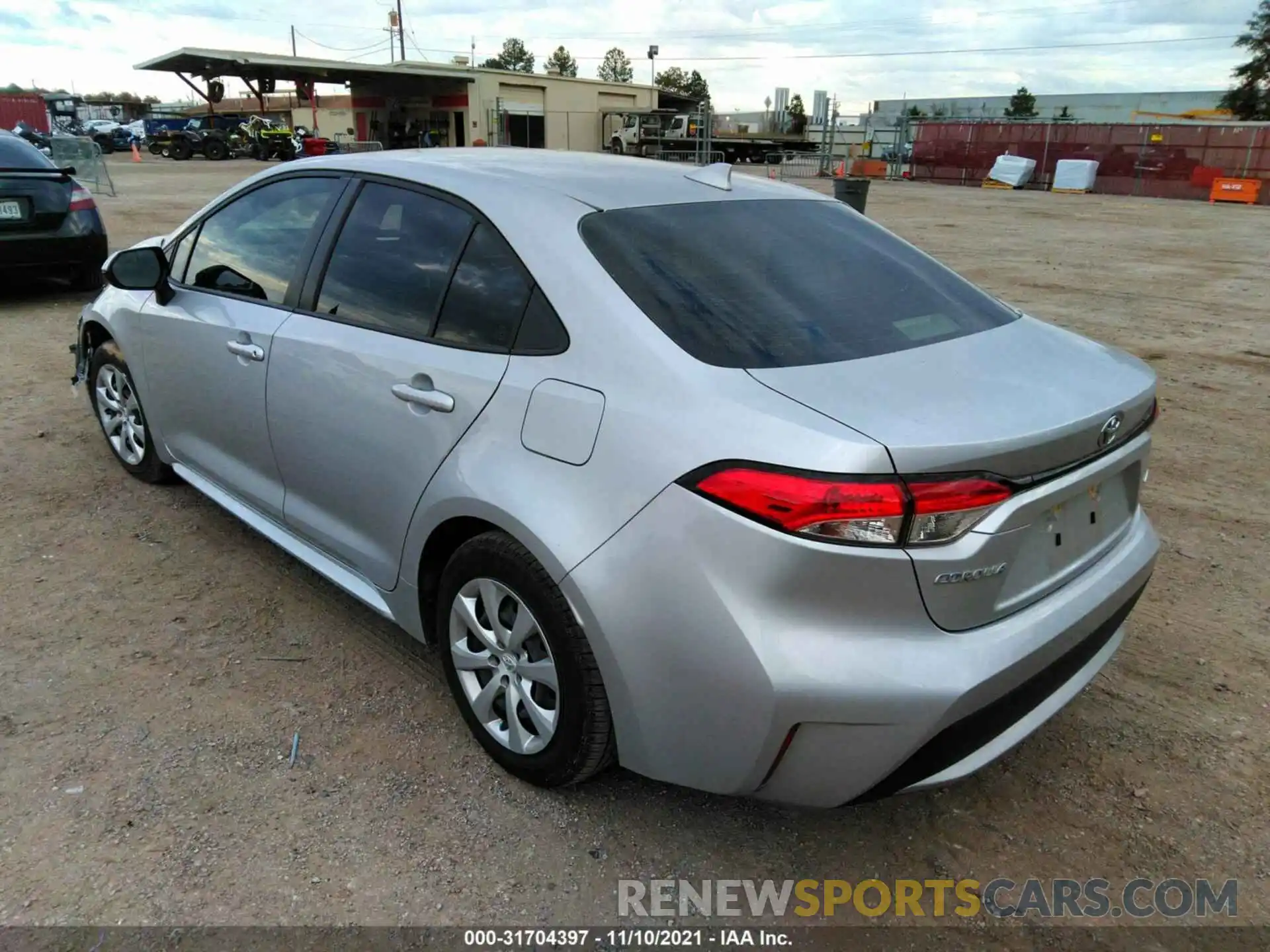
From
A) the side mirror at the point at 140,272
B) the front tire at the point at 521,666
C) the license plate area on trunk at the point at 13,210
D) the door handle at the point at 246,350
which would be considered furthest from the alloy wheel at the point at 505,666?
the license plate area on trunk at the point at 13,210

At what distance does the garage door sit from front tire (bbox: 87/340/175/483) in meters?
42.4

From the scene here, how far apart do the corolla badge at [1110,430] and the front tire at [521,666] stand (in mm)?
1294

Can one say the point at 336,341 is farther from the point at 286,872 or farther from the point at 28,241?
the point at 28,241

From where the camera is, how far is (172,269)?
12.8ft

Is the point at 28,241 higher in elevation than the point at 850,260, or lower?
lower

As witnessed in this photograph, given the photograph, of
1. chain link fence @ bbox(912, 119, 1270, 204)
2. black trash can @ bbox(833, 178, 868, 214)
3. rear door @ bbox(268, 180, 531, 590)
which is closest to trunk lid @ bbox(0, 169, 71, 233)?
rear door @ bbox(268, 180, 531, 590)

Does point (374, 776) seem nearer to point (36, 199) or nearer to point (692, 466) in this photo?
point (692, 466)

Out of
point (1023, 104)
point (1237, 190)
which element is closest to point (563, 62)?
point (1023, 104)

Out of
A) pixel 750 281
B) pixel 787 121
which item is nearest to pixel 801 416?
pixel 750 281

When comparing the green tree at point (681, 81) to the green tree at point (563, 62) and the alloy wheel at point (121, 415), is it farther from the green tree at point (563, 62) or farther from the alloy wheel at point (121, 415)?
the alloy wheel at point (121, 415)

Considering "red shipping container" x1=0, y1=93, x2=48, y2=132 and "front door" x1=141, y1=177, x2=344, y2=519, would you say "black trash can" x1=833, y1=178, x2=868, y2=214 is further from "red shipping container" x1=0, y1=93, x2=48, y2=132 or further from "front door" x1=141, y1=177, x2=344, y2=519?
"red shipping container" x1=0, y1=93, x2=48, y2=132

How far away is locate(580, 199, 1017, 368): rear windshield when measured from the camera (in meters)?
2.19

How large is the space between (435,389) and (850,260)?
4.21ft

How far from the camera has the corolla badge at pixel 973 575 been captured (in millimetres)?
1860
